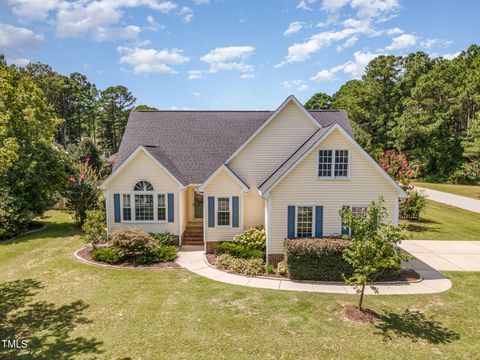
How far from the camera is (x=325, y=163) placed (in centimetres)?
1535

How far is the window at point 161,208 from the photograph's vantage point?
1902 centimetres

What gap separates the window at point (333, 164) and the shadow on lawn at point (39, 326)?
1178 centimetres

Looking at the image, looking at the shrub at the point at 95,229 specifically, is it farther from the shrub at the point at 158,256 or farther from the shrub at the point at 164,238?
the shrub at the point at 158,256

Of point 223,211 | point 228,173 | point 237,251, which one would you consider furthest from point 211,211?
point 237,251

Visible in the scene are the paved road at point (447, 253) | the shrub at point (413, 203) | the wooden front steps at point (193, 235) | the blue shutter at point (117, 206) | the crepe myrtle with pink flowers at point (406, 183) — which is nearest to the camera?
the paved road at point (447, 253)

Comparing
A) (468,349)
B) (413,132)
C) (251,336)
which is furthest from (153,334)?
(413,132)

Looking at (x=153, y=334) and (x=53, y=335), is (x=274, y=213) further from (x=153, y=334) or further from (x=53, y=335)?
(x=53, y=335)

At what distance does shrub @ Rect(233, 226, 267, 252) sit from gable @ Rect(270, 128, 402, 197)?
3168 millimetres

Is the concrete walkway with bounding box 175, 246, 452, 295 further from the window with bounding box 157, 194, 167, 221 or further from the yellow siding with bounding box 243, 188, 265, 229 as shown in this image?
the window with bounding box 157, 194, 167, 221

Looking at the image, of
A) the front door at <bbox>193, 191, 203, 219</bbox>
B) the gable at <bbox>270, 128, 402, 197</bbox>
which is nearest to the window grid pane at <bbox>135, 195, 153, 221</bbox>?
the front door at <bbox>193, 191, 203, 219</bbox>

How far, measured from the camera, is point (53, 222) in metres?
26.0

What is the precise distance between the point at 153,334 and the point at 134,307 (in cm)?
212

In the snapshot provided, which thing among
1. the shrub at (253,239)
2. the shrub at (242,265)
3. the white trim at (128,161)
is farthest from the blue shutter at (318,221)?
the white trim at (128,161)

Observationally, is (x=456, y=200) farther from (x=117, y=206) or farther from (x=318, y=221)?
(x=117, y=206)
